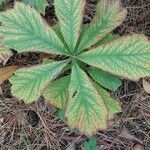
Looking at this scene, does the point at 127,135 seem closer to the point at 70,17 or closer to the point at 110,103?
the point at 110,103

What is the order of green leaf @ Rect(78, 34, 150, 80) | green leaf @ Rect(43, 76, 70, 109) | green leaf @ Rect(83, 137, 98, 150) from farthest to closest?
green leaf @ Rect(83, 137, 98, 150)
green leaf @ Rect(43, 76, 70, 109)
green leaf @ Rect(78, 34, 150, 80)

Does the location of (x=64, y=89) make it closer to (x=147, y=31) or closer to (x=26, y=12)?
(x=26, y=12)

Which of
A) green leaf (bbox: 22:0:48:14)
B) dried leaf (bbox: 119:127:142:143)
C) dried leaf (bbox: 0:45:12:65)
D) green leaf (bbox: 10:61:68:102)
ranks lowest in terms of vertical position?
dried leaf (bbox: 119:127:142:143)

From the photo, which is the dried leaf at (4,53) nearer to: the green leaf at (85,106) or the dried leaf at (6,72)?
the dried leaf at (6,72)

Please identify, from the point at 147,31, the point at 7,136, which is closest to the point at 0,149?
the point at 7,136

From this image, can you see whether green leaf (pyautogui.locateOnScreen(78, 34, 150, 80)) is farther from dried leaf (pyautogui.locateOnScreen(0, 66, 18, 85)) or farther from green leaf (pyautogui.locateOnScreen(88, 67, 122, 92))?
dried leaf (pyautogui.locateOnScreen(0, 66, 18, 85))

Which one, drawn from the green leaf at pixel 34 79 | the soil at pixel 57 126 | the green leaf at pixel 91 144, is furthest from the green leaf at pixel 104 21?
the green leaf at pixel 91 144

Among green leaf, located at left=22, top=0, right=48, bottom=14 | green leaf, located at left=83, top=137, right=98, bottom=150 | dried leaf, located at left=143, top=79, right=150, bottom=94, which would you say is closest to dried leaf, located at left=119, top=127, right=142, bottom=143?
→ green leaf, located at left=83, top=137, right=98, bottom=150

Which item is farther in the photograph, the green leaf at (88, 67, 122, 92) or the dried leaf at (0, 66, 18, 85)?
the dried leaf at (0, 66, 18, 85)
